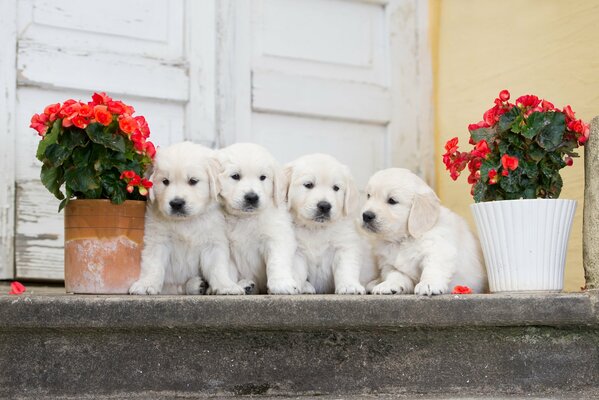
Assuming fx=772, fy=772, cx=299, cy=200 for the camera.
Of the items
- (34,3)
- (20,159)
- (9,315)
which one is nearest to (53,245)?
(20,159)

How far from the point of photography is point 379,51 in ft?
16.4

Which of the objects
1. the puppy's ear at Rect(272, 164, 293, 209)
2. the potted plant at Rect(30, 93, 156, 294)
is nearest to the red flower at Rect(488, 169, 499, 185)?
the puppy's ear at Rect(272, 164, 293, 209)

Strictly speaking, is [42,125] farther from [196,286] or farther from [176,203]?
[196,286]

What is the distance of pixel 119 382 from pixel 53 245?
163cm

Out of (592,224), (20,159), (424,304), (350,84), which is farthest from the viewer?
(350,84)

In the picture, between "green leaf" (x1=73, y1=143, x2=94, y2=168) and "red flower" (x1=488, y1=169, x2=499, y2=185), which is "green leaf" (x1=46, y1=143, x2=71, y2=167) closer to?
"green leaf" (x1=73, y1=143, x2=94, y2=168)

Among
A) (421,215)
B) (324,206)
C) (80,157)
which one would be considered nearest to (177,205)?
(80,157)

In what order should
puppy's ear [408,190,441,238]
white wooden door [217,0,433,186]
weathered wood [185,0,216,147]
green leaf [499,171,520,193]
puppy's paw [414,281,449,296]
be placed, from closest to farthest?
puppy's paw [414,281,449,296], green leaf [499,171,520,193], puppy's ear [408,190,441,238], weathered wood [185,0,216,147], white wooden door [217,0,433,186]

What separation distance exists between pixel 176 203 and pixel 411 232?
1038mm

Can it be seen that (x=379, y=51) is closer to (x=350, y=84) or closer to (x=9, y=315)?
(x=350, y=84)

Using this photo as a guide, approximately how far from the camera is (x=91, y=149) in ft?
10.1

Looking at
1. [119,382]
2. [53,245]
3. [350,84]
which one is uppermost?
[350,84]

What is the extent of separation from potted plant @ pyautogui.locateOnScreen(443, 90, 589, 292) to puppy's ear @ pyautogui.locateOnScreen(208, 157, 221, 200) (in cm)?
110

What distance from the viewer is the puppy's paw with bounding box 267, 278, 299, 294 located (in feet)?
10.3
